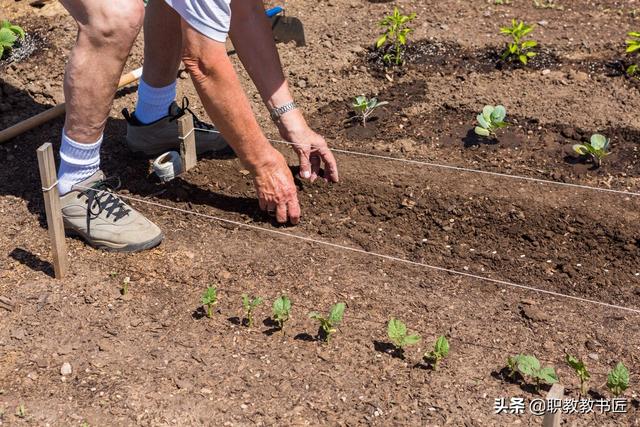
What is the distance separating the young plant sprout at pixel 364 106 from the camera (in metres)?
4.68

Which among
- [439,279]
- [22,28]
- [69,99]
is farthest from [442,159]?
[22,28]

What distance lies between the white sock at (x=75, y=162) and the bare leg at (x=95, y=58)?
1.4 inches

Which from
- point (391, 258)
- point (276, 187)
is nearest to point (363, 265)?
point (391, 258)

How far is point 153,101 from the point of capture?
4289mm

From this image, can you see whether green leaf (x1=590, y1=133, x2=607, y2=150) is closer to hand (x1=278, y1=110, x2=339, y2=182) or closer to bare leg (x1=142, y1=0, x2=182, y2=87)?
hand (x1=278, y1=110, x2=339, y2=182)

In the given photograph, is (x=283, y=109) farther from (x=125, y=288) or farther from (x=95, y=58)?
(x=125, y=288)

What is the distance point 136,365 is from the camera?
316cm

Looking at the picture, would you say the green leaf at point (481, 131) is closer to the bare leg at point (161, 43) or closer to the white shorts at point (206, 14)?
the bare leg at point (161, 43)

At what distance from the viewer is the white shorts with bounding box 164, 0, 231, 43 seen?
310cm

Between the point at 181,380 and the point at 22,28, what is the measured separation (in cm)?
357

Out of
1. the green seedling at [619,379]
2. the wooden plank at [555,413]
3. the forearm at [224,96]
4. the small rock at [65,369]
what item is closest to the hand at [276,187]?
the forearm at [224,96]

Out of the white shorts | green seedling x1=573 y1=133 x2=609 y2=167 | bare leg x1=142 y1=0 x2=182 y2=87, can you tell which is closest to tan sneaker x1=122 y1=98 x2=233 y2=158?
bare leg x1=142 y1=0 x2=182 y2=87

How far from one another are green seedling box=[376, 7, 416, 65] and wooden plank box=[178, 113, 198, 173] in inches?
60.4

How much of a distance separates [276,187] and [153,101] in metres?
1.01
